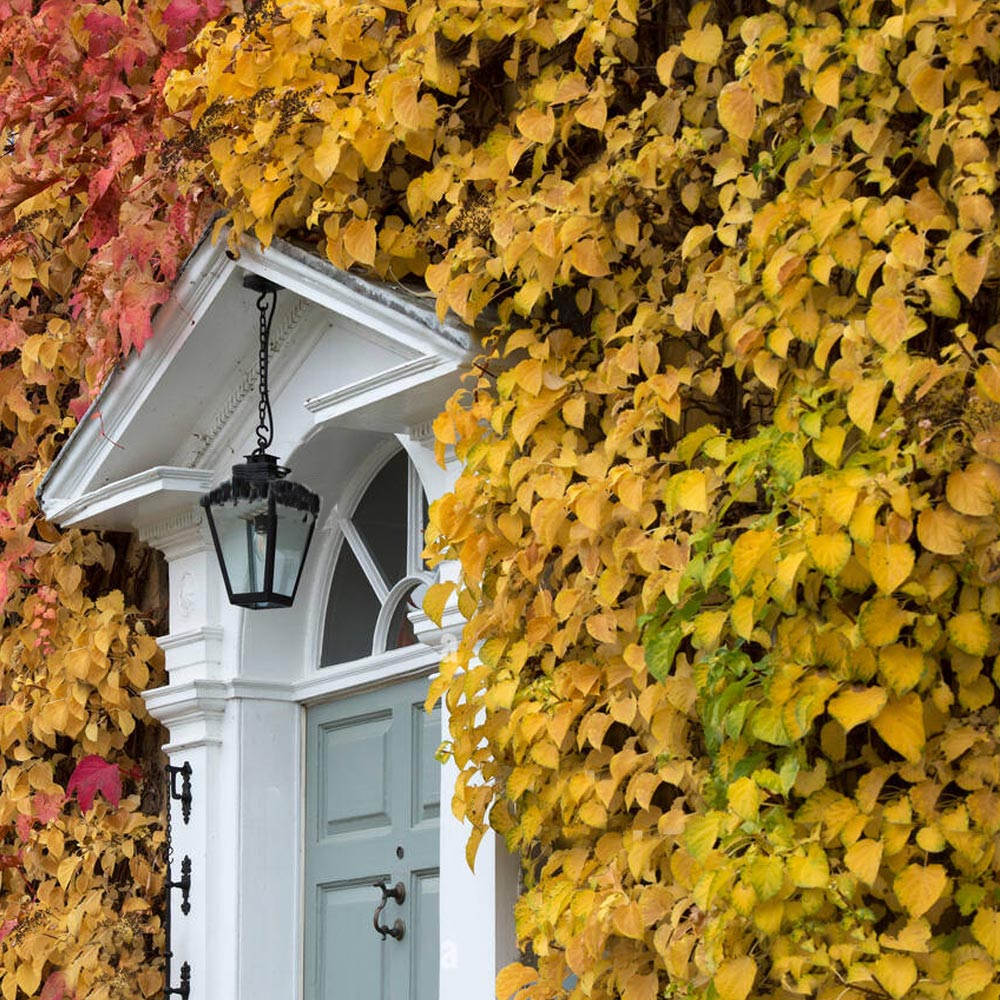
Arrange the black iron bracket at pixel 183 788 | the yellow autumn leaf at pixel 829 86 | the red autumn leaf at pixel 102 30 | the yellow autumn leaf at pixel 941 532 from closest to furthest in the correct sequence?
1. the yellow autumn leaf at pixel 941 532
2. the yellow autumn leaf at pixel 829 86
3. the black iron bracket at pixel 183 788
4. the red autumn leaf at pixel 102 30

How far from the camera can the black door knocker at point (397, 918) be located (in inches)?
221

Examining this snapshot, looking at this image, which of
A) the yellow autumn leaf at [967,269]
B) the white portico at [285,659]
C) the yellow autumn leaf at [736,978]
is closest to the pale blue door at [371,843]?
the white portico at [285,659]

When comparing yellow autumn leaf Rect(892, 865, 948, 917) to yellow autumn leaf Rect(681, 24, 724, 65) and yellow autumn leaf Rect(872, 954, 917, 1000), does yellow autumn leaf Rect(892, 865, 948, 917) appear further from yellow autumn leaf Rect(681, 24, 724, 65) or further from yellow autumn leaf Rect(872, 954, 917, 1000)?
yellow autumn leaf Rect(681, 24, 724, 65)

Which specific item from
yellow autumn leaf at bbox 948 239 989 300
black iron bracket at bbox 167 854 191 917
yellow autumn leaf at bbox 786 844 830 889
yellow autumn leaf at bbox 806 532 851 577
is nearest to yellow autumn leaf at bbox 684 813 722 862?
yellow autumn leaf at bbox 786 844 830 889

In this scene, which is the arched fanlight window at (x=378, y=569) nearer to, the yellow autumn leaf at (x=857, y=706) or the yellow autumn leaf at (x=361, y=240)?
the yellow autumn leaf at (x=361, y=240)

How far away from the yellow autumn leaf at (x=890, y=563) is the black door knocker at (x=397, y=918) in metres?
2.31

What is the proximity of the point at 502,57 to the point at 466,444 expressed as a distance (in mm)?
1099

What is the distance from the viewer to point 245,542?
5.42m

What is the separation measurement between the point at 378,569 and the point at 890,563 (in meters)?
2.50

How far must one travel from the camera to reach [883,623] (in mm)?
3863

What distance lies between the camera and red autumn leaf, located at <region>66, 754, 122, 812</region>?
6246 millimetres

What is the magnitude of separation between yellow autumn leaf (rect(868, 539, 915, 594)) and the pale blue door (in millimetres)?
2031

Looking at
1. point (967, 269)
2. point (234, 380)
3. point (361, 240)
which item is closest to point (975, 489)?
point (967, 269)

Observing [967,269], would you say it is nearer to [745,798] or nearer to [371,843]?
[745,798]
